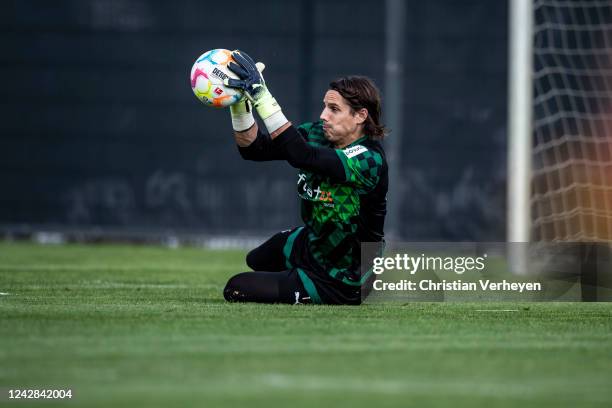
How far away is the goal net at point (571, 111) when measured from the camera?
42.5 feet

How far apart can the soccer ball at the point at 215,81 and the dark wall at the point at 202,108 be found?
8.12 meters

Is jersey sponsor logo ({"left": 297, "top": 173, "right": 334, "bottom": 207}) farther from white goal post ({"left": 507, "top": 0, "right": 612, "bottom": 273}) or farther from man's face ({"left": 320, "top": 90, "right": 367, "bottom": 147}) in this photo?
white goal post ({"left": 507, "top": 0, "right": 612, "bottom": 273})

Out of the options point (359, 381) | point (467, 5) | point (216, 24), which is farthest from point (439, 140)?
point (359, 381)

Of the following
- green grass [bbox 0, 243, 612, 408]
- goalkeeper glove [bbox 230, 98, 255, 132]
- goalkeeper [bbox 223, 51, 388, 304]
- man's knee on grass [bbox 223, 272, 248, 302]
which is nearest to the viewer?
green grass [bbox 0, 243, 612, 408]

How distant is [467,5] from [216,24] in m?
3.20

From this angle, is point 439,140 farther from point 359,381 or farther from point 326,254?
point 359,381

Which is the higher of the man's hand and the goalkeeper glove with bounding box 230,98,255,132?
the man's hand

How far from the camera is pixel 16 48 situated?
15.7 metres

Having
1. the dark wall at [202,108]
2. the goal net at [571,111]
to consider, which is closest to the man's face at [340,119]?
the goal net at [571,111]

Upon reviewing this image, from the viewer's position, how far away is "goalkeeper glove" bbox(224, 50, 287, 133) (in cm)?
691

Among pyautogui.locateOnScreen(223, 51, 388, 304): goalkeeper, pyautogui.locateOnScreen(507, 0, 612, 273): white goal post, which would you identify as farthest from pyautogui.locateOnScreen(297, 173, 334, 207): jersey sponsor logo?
pyautogui.locateOnScreen(507, 0, 612, 273): white goal post

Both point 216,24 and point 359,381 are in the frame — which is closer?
point 359,381

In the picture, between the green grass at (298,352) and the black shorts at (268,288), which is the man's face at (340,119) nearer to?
the black shorts at (268,288)

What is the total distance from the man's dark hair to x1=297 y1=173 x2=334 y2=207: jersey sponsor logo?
510mm
